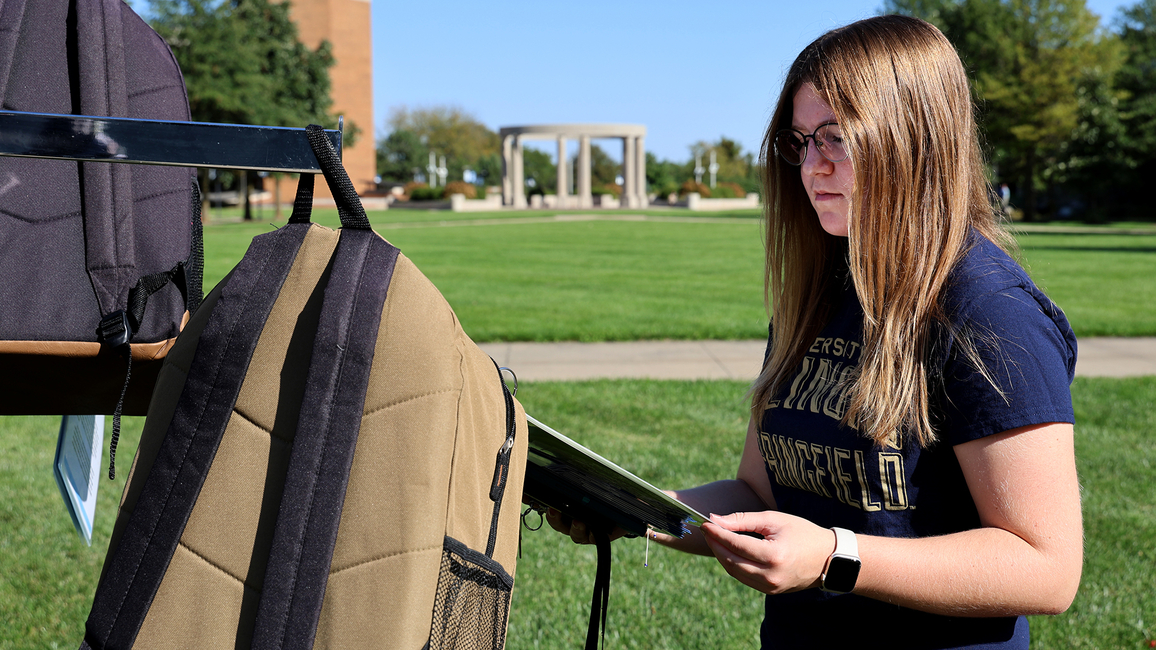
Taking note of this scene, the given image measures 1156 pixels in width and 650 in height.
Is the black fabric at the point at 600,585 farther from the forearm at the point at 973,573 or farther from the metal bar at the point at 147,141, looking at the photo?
the metal bar at the point at 147,141

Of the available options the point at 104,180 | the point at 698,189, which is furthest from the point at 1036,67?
the point at 104,180

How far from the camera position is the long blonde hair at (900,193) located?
58.4 inches

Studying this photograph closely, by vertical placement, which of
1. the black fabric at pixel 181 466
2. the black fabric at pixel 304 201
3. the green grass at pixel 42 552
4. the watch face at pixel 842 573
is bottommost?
the green grass at pixel 42 552

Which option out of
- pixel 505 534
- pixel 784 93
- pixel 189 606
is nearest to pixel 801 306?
pixel 784 93

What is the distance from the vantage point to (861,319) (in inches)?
65.0

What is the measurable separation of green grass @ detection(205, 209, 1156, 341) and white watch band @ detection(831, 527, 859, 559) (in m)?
0.72

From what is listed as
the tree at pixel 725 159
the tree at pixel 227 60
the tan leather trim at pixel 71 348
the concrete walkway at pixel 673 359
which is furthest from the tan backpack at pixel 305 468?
the tree at pixel 725 159

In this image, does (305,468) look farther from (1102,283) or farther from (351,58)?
(351,58)

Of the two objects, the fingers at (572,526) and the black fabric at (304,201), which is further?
the fingers at (572,526)

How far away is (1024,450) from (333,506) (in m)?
1.02

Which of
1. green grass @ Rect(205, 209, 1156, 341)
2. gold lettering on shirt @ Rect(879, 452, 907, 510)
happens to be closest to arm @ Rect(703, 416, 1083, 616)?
gold lettering on shirt @ Rect(879, 452, 907, 510)

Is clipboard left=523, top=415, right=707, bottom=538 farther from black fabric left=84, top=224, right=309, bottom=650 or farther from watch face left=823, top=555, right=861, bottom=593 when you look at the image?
black fabric left=84, top=224, right=309, bottom=650

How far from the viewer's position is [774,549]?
4.55ft

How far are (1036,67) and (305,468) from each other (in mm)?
46108
